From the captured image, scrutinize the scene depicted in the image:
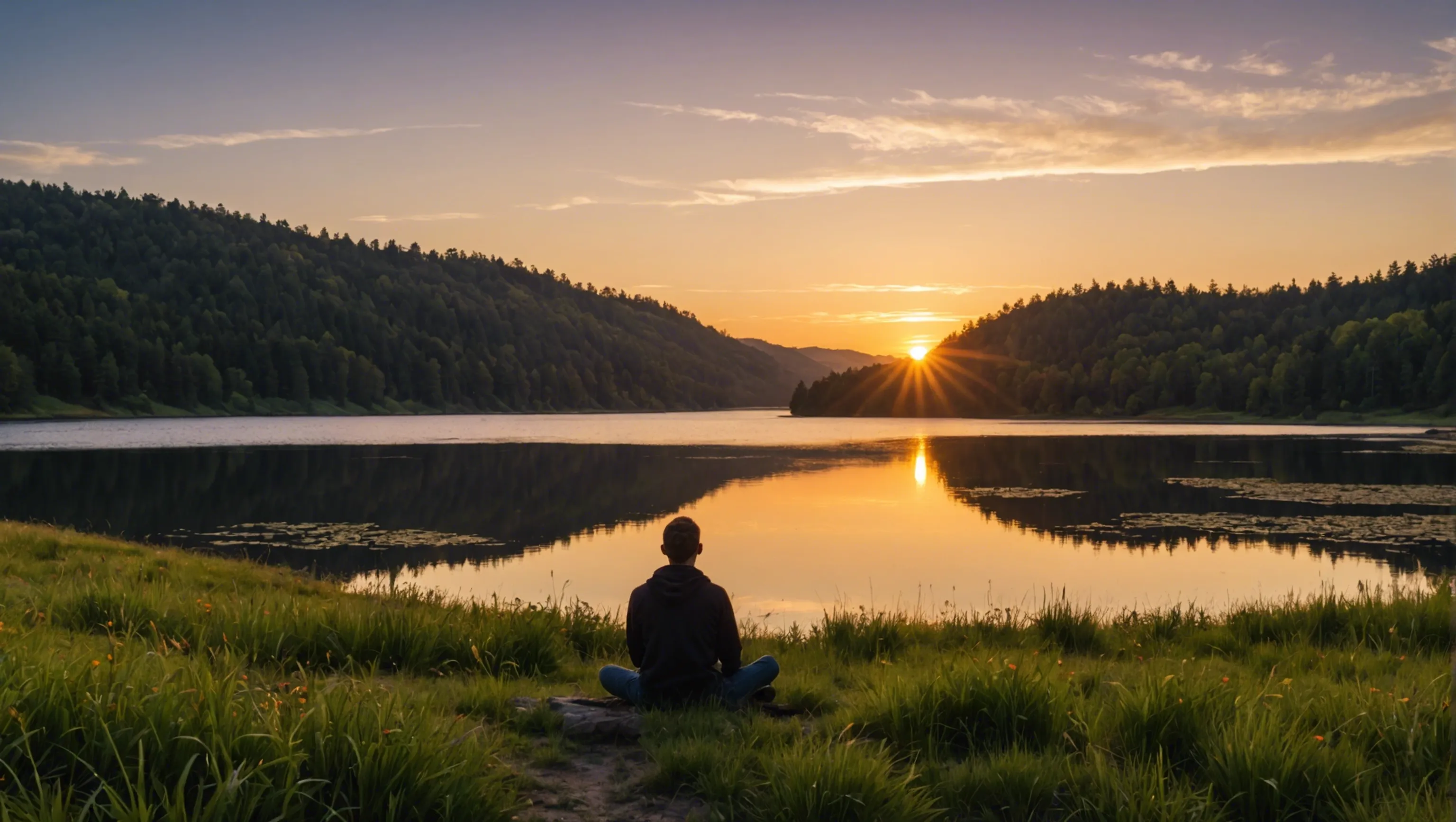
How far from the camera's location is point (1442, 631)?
39.2 feet

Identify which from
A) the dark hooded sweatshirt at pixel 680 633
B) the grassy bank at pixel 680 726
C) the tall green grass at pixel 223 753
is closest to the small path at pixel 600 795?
the grassy bank at pixel 680 726

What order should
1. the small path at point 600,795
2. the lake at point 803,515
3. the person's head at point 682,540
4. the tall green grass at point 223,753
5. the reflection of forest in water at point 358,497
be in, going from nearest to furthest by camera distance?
the tall green grass at point 223,753 → the small path at point 600,795 → the person's head at point 682,540 → the lake at point 803,515 → the reflection of forest in water at point 358,497

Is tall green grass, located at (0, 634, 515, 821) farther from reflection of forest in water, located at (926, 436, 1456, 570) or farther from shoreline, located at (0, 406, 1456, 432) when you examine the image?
shoreline, located at (0, 406, 1456, 432)

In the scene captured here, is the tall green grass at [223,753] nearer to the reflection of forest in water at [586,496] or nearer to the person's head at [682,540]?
the person's head at [682,540]

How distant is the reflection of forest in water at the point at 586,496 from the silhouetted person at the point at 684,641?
1858cm

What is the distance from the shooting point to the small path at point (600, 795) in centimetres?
637

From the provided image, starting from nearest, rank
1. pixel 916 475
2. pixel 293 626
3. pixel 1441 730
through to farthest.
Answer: pixel 1441 730 < pixel 293 626 < pixel 916 475

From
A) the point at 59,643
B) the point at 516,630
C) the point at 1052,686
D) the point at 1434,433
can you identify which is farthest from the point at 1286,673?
the point at 1434,433

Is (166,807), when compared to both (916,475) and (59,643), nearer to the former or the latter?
(59,643)

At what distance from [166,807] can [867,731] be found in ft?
15.9

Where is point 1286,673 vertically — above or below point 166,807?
below

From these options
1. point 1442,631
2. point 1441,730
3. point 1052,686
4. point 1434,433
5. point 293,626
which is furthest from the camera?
point 1434,433

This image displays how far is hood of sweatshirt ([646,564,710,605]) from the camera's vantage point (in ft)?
26.8

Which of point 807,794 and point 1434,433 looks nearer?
point 807,794
